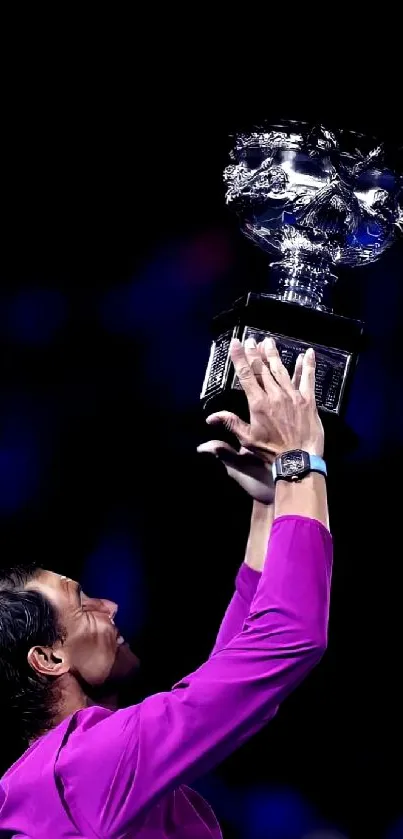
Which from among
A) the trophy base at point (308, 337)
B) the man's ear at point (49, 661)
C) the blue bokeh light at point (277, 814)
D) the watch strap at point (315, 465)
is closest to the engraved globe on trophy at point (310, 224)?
the trophy base at point (308, 337)

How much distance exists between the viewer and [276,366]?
1882mm

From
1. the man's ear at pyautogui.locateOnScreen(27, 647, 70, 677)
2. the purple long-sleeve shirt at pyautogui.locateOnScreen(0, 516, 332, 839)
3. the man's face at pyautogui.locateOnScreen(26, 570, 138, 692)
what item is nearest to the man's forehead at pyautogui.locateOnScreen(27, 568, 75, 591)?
the man's face at pyautogui.locateOnScreen(26, 570, 138, 692)

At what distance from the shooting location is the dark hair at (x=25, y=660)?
6.79 ft

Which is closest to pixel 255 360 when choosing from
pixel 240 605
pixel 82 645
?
pixel 240 605

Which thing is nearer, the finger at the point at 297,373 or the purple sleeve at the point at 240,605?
the finger at the point at 297,373

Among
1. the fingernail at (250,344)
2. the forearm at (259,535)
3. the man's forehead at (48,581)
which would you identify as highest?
the fingernail at (250,344)

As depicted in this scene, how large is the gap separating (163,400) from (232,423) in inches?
42.6

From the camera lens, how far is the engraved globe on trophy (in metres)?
2.12

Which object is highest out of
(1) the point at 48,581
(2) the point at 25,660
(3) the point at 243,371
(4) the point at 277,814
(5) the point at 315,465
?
(3) the point at 243,371

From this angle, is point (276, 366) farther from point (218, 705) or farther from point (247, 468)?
point (218, 705)

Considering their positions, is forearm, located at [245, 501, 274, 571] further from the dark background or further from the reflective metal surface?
the dark background

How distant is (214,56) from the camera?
2.80m

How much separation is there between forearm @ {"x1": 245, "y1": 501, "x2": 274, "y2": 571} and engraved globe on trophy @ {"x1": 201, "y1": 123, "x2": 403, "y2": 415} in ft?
0.83

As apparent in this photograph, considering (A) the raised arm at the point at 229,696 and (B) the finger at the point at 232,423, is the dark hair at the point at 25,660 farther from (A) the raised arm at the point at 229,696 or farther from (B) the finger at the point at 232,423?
(B) the finger at the point at 232,423
